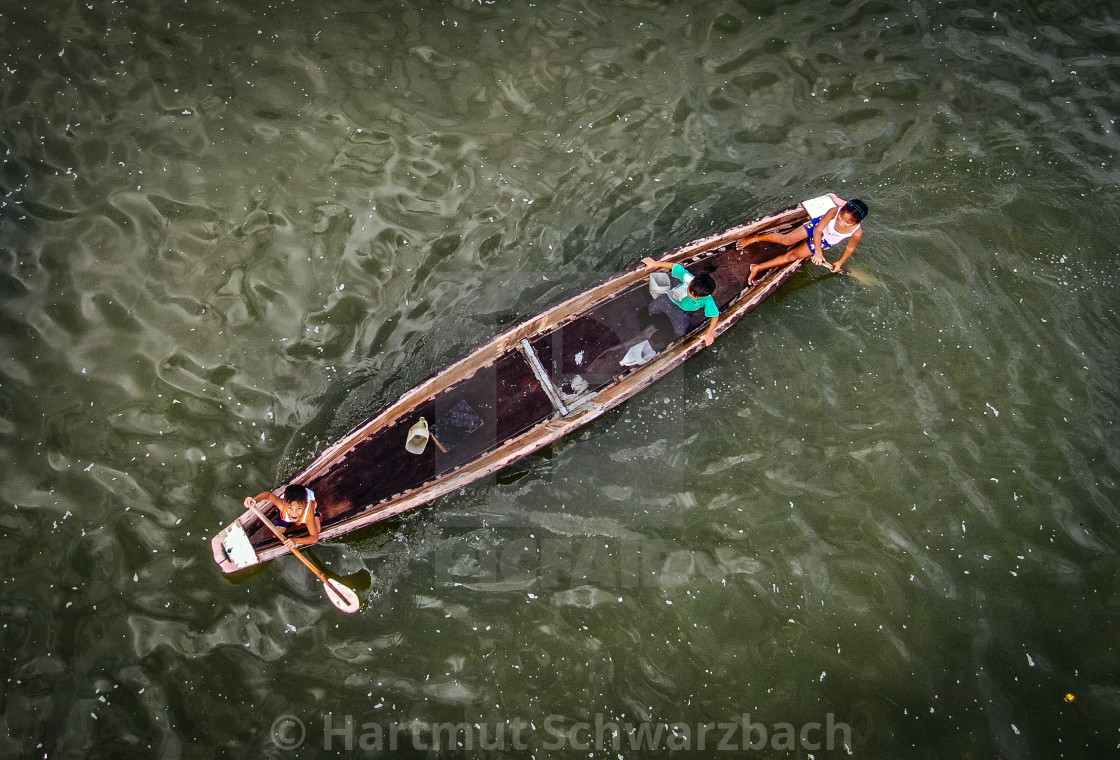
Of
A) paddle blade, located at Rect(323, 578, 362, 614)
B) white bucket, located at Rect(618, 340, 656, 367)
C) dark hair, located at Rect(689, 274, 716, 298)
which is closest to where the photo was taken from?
paddle blade, located at Rect(323, 578, 362, 614)

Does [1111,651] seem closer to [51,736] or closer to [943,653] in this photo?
[943,653]

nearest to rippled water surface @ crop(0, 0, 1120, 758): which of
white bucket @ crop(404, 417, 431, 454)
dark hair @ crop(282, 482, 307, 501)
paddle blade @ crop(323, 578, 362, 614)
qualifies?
paddle blade @ crop(323, 578, 362, 614)

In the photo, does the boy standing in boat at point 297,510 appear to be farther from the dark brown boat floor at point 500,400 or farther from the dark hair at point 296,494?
the dark brown boat floor at point 500,400

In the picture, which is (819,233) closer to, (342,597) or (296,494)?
(296,494)

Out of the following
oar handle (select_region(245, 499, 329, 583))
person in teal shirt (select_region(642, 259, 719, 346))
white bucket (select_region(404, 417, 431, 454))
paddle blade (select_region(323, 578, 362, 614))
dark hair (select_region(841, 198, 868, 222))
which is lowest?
paddle blade (select_region(323, 578, 362, 614))

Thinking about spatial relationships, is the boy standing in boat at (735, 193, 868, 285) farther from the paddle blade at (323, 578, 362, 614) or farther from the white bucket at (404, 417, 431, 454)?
the paddle blade at (323, 578, 362, 614)

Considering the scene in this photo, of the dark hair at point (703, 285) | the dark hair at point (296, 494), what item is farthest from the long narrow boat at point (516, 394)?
the dark hair at point (703, 285)

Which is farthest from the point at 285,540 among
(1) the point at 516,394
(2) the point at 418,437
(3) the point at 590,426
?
(3) the point at 590,426

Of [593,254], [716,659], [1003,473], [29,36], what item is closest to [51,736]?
[716,659]
